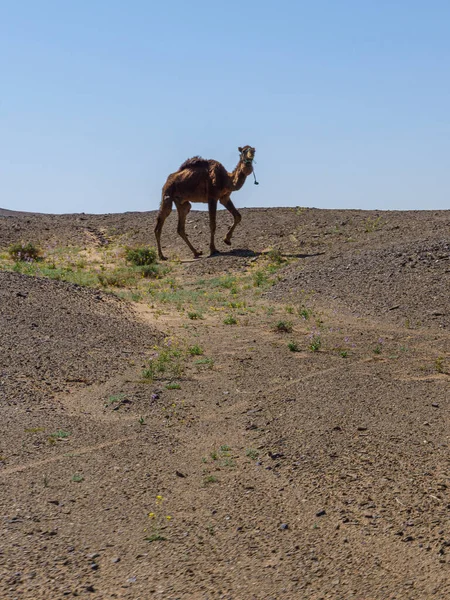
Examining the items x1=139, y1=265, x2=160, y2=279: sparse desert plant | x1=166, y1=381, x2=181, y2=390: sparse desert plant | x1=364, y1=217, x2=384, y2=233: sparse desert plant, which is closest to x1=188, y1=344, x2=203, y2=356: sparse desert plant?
x1=166, y1=381, x2=181, y2=390: sparse desert plant

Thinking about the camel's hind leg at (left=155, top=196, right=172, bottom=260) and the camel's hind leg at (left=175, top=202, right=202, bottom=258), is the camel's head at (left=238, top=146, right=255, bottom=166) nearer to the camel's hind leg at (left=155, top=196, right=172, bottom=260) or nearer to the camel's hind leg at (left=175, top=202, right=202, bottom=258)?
the camel's hind leg at (left=175, top=202, right=202, bottom=258)

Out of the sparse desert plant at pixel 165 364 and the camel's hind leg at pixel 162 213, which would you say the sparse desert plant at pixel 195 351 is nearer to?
the sparse desert plant at pixel 165 364

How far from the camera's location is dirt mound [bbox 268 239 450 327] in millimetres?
14648

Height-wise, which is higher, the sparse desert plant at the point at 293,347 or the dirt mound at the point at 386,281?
the dirt mound at the point at 386,281

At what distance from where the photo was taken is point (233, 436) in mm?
8047

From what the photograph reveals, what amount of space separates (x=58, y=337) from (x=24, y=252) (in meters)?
11.0

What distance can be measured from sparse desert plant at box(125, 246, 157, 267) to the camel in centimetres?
38

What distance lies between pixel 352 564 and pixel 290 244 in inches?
657

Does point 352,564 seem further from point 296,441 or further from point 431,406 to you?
point 431,406

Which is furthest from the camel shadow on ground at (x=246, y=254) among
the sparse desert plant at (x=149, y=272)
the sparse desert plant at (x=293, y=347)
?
the sparse desert plant at (x=293, y=347)

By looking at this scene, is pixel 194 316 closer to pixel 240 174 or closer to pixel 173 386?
pixel 173 386

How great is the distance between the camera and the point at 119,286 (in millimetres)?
18719

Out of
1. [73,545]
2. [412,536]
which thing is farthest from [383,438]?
[73,545]

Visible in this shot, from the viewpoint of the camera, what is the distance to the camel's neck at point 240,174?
2083 centimetres
